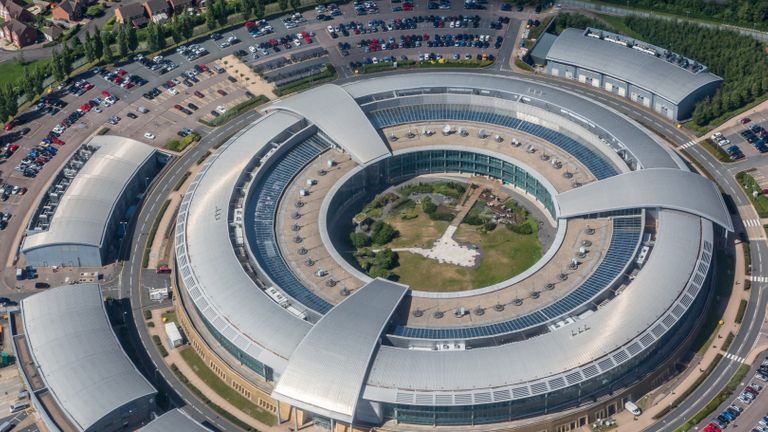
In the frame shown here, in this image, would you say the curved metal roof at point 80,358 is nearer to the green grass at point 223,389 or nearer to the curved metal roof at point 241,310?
the green grass at point 223,389

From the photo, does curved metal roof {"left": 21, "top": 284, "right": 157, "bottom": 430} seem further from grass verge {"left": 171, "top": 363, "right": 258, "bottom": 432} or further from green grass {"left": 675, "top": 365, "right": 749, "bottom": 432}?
green grass {"left": 675, "top": 365, "right": 749, "bottom": 432}

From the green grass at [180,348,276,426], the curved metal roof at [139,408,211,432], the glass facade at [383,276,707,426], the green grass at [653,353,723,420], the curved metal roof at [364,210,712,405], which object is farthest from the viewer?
the green grass at [180,348,276,426]

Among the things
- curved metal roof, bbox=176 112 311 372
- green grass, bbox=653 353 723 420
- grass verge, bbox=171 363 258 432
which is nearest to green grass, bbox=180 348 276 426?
grass verge, bbox=171 363 258 432

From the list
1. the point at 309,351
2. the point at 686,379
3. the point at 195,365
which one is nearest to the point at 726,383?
the point at 686,379

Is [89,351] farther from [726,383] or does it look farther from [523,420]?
[726,383]

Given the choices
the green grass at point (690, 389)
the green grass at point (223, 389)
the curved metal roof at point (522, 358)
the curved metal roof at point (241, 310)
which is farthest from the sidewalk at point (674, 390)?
the green grass at point (223, 389)

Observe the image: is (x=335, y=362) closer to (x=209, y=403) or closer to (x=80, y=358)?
(x=209, y=403)
